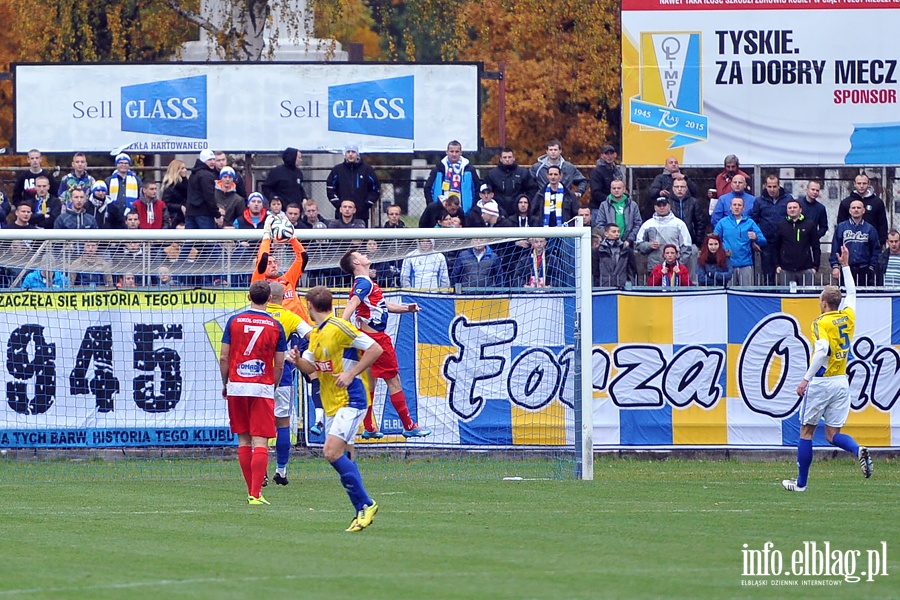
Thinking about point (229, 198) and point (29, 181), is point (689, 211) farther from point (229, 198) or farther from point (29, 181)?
point (29, 181)

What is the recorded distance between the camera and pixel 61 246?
17.5m

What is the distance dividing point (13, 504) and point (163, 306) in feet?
15.6

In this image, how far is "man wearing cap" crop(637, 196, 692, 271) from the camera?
19.7m

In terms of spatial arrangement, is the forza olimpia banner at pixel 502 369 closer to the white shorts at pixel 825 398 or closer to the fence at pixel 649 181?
the white shorts at pixel 825 398

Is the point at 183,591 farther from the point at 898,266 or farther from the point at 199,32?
the point at 199,32

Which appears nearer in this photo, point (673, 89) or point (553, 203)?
point (553, 203)

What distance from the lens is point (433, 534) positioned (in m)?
10.9

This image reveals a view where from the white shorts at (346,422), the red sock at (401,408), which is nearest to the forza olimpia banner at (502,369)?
the red sock at (401,408)

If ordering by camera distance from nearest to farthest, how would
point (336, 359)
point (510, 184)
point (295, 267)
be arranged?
1. point (336, 359)
2. point (295, 267)
3. point (510, 184)

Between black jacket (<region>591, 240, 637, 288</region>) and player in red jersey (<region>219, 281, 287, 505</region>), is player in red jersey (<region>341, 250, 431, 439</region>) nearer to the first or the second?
player in red jersey (<region>219, 281, 287, 505</region>)

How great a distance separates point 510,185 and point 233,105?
4.99 metres

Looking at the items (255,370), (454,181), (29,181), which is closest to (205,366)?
(255,370)

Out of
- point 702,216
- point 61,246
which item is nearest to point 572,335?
point 702,216

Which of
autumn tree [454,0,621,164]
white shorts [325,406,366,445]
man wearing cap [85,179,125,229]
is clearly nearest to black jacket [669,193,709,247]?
man wearing cap [85,179,125,229]
